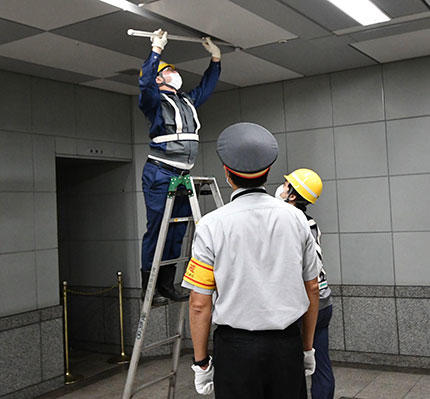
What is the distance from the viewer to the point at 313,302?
2.36 meters

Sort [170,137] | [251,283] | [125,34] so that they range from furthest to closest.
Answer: [125,34] → [170,137] → [251,283]

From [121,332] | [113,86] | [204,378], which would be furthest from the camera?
[121,332]

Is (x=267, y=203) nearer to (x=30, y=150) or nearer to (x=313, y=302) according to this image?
(x=313, y=302)

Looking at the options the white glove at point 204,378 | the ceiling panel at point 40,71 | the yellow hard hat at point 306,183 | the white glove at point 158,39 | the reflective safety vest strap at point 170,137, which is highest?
the ceiling panel at point 40,71

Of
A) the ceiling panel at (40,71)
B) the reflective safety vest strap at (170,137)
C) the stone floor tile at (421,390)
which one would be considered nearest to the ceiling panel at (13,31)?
the ceiling panel at (40,71)

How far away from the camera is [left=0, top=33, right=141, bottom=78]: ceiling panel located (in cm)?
433

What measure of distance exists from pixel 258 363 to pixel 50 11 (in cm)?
269

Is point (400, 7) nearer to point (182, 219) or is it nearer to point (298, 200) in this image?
point (298, 200)

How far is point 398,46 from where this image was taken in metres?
4.98

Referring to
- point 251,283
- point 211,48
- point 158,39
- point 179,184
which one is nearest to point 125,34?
point 211,48

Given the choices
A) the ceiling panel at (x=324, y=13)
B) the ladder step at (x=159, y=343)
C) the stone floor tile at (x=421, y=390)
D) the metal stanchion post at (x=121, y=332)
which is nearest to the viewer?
the ladder step at (x=159, y=343)

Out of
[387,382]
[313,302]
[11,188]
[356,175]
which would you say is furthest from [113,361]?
[313,302]

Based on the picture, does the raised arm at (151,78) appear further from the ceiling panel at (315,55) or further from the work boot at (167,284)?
the ceiling panel at (315,55)

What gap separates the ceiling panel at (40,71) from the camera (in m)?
4.91
